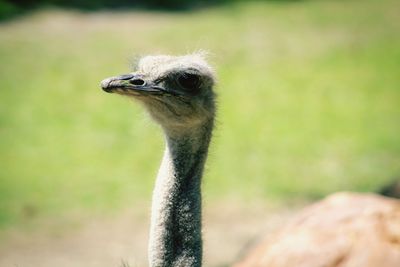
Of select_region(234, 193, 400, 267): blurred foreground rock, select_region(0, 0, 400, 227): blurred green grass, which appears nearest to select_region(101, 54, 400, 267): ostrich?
select_region(234, 193, 400, 267): blurred foreground rock

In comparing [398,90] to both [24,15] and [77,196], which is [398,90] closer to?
[77,196]

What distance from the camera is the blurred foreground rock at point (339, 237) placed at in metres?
3.26

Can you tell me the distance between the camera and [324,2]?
15484 millimetres

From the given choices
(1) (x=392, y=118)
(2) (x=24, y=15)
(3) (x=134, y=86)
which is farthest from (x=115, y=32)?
(3) (x=134, y=86)

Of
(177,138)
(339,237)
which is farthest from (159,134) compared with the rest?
(339,237)

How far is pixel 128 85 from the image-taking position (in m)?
2.55

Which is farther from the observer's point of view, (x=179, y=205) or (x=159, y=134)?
(x=159, y=134)

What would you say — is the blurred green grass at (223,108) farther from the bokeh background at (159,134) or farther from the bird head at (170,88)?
the bird head at (170,88)

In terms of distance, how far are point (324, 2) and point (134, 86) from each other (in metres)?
13.6

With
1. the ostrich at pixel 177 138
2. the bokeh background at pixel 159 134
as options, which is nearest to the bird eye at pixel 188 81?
the ostrich at pixel 177 138

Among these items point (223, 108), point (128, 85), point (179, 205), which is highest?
point (223, 108)

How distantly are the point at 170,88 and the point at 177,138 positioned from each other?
0.68 ft

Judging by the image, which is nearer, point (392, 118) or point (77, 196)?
point (77, 196)

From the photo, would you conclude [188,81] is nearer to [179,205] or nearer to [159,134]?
[179,205]
